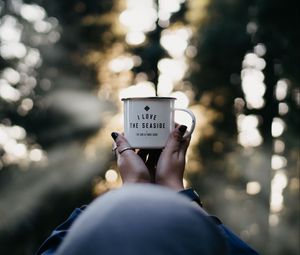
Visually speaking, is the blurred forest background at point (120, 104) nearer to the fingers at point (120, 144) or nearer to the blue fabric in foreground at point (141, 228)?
the fingers at point (120, 144)

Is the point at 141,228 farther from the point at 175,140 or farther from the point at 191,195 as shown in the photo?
the point at 175,140

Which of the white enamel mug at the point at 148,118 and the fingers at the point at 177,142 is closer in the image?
the fingers at the point at 177,142

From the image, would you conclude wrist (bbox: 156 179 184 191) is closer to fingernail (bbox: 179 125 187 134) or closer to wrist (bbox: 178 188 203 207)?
wrist (bbox: 178 188 203 207)

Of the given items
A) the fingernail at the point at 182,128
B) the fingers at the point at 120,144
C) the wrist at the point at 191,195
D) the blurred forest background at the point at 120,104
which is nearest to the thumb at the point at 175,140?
the fingernail at the point at 182,128

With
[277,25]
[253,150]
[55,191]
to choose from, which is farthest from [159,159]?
[55,191]

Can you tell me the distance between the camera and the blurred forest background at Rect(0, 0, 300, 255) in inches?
692

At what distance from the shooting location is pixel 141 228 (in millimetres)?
967

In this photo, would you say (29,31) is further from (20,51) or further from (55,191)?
(55,191)

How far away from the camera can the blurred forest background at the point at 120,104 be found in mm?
17578

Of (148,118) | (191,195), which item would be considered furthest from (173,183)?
(148,118)

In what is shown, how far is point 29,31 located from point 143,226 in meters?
21.3

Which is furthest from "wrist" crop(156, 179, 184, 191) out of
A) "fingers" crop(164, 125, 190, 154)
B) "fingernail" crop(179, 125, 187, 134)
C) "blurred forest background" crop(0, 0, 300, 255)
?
"blurred forest background" crop(0, 0, 300, 255)

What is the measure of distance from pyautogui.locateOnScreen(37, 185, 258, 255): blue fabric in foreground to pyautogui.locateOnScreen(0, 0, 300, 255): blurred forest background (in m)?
15.5

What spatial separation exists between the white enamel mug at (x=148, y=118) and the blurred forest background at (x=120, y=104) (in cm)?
1406
